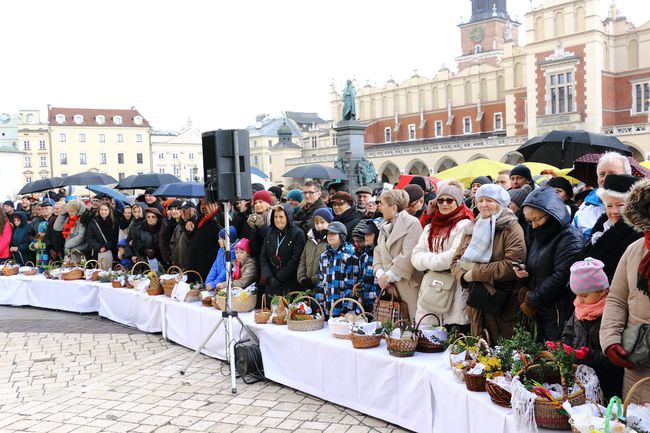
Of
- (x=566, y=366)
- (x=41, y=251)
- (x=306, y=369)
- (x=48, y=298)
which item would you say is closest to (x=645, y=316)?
(x=566, y=366)

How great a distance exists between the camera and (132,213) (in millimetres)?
10031

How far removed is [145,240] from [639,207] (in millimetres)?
7785

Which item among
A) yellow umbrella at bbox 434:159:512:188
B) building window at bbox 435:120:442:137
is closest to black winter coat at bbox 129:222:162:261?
yellow umbrella at bbox 434:159:512:188

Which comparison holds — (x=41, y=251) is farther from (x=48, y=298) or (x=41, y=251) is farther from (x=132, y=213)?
(x=132, y=213)

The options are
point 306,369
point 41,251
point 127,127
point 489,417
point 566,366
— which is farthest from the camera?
point 127,127

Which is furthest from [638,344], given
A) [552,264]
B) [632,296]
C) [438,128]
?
[438,128]

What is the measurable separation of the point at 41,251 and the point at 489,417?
10.2 metres

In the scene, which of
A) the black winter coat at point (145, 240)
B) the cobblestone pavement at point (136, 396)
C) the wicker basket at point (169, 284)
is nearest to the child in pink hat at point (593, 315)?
the cobblestone pavement at point (136, 396)

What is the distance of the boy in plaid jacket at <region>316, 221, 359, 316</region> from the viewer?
5840 mm

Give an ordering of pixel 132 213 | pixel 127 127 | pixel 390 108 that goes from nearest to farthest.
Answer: pixel 132 213 → pixel 390 108 → pixel 127 127

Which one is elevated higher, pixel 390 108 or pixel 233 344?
pixel 390 108

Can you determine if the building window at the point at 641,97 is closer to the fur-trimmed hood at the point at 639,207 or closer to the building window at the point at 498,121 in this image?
the building window at the point at 498,121

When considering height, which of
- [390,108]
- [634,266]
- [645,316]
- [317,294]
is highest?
[390,108]

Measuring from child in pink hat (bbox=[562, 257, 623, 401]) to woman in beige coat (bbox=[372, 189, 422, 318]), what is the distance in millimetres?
1835
